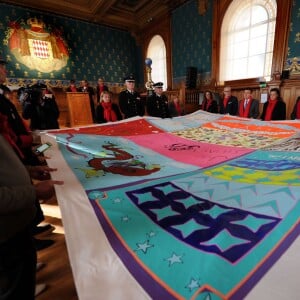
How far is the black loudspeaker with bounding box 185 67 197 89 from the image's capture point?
6.54 m

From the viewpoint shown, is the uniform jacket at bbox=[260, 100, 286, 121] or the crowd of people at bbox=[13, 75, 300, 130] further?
the uniform jacket at bbox=[260, 100, 286, 121]

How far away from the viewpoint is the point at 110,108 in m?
3.48

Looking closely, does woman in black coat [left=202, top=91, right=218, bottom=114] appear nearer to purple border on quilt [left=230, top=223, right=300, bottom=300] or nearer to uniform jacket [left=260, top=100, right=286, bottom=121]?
uniform jacket [left=260, top=100, right=286, bottom=121]

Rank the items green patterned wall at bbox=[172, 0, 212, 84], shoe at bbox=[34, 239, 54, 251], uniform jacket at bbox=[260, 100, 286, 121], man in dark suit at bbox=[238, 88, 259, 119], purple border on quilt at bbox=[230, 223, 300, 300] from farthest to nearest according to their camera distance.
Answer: green patterned wall at bbox=[172, 0, 212, 84]
man in dark suit at bbox=[238, 88, 259, 119]
uniform jacket at bbox=[260, 100, 286, 121]
shoe at bbox=[34, 239, 54, 251]
purple border on quilt at bbox=[230, 223, 300, 300]

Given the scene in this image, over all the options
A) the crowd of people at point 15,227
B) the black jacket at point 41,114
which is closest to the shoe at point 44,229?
the crowd of people at point 15,227

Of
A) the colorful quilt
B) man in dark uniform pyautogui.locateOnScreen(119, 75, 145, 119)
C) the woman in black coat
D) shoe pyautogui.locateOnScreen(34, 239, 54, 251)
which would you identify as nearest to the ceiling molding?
the woman in black coat

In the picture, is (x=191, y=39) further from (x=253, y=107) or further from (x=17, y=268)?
(x=17, y=268)

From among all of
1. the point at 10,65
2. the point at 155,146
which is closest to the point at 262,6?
the point at 155,146

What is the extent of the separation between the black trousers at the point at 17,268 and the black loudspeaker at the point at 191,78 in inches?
256

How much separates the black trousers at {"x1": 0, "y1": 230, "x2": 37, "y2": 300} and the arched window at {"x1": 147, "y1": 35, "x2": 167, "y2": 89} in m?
8.34

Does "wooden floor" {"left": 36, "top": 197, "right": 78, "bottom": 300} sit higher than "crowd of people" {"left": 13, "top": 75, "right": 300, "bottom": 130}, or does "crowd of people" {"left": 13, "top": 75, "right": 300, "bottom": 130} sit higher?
"crowd of people" {"left": 13, "top": 75, "right": 300, "bottom": 130}

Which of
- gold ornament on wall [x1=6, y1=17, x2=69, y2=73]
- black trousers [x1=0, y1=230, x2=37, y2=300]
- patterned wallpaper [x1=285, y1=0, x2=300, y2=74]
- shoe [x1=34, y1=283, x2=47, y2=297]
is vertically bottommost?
shoe [x1=34, y1=283, x2=47, y2=297]

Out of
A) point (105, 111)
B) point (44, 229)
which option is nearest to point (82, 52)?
point (105, 111)

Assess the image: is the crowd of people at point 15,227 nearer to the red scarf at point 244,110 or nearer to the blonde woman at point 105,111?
the blonde woman at point 105,111
